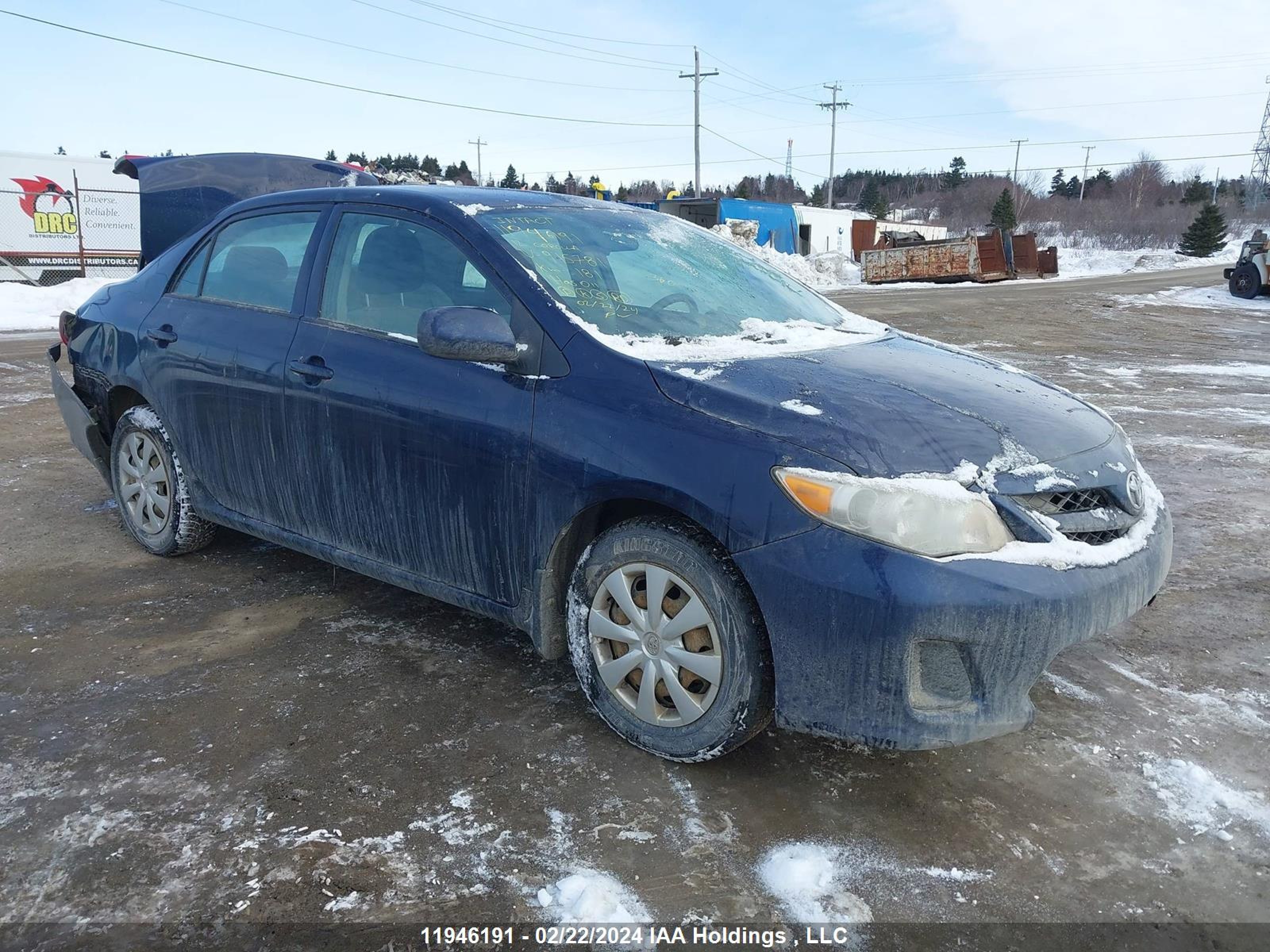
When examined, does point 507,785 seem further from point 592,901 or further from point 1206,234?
point 1206,234

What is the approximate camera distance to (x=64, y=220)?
2141cm

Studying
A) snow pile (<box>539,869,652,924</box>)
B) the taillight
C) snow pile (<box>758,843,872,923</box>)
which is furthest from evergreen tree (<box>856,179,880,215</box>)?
snow pile (<box>539,869,652,924</box>)

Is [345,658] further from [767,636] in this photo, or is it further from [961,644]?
[961,644]

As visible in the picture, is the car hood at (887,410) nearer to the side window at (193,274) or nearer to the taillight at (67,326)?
the side window at (193,274)

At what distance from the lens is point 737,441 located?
7.92ft

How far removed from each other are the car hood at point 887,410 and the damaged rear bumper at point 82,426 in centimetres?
330

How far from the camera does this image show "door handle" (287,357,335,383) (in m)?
3.31

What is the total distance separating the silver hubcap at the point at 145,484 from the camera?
166 inches

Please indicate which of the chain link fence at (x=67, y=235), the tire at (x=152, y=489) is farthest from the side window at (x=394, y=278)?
the chain link fence at (x=67, y=235)

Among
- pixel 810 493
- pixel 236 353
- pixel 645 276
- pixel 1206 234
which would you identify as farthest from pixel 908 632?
pixel 1206 234

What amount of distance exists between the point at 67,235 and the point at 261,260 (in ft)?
70.9

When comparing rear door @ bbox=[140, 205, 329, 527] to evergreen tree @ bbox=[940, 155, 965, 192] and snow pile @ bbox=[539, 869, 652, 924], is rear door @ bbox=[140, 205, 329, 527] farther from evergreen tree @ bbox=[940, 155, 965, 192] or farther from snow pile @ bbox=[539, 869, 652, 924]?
evergreen tree @ bbox=[940, 155, 965, 192]

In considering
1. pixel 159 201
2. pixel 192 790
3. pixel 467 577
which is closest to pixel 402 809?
pixel 192 790

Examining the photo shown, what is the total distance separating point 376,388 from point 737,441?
1368 millimetres
